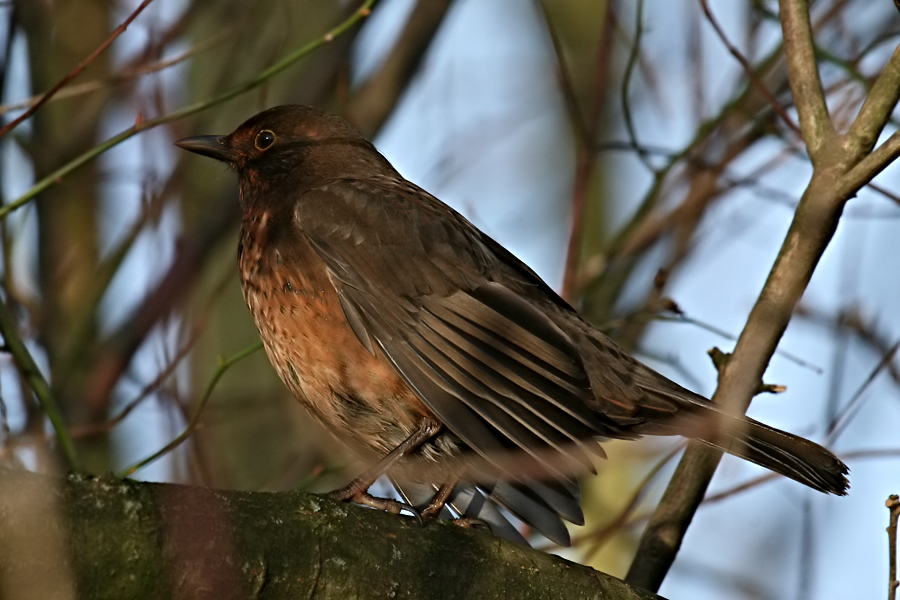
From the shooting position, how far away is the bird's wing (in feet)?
12.0

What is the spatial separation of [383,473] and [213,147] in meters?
2.01

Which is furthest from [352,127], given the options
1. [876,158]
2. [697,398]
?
[876,158]

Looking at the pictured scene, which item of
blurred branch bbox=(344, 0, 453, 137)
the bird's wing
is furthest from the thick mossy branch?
blurred branch bbox=(344, 0, 453, 137)

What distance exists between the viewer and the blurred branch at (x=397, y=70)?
18.2 ft

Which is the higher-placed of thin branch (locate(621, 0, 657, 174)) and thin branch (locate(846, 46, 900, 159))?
thin branch (locate(621, 0, 657, 174))

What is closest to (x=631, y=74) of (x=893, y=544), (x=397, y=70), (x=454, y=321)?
(x=397, y=70)

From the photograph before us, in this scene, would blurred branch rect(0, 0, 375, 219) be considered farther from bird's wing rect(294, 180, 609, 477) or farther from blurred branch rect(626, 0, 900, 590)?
blurred branch rect(626, 0, 900, 590)

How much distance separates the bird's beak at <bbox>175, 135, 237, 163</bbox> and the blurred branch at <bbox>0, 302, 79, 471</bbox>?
66.2 inches

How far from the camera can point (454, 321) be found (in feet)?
13.2

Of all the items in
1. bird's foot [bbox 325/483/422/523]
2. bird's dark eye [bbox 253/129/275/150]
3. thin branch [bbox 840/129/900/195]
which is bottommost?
bird's foot [bbox 325/483/422/523]

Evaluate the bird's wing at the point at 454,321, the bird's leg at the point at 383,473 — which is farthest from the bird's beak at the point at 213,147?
the bird's leg at the point at 383,473

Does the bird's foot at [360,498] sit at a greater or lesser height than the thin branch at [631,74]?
lesser

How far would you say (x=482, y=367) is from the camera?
3.82 m

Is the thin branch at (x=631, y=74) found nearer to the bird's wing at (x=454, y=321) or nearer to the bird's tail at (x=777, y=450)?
the bird's wing at (x=454, y=321)
